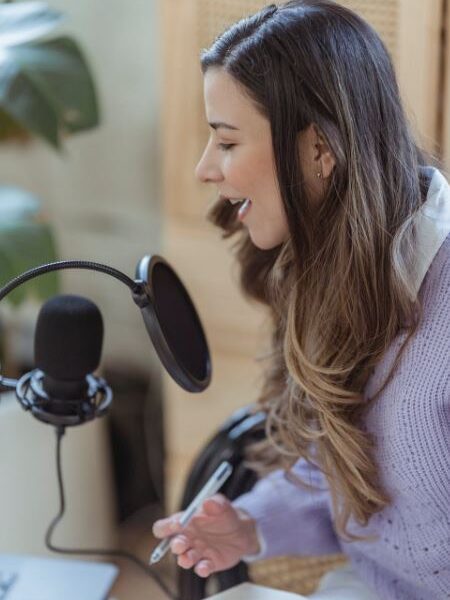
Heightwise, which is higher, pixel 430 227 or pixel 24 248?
pixel 430 227

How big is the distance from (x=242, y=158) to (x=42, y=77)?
0.54 meters

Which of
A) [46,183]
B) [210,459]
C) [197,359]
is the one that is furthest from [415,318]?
[46,183]

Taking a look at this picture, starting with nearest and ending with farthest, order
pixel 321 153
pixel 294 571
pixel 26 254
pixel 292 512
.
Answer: pixel 321 153
pixel 292 512
pixel 26 254
pixel 294 571

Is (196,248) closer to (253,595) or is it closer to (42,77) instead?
(42,77)

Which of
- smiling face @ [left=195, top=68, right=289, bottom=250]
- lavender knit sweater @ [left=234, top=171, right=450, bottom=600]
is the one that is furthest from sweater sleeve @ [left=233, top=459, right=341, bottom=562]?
smiling face @ [left=195, top=68, right=289, bottom=250]

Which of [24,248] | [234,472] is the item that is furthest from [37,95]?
[234,472]

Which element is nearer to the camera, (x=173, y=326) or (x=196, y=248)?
(x=173, y=326)

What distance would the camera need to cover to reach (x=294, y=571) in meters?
1.45

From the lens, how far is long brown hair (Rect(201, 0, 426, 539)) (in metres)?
0.90

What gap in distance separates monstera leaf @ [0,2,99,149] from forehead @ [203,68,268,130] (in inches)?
19.2

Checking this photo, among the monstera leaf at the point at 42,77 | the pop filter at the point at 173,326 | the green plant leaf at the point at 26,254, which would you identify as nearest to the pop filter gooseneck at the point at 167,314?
the pop filter at the point at 173,326

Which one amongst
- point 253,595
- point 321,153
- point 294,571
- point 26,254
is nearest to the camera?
point 321,153

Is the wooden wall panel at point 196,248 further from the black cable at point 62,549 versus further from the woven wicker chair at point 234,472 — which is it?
the black cable at point 62,549

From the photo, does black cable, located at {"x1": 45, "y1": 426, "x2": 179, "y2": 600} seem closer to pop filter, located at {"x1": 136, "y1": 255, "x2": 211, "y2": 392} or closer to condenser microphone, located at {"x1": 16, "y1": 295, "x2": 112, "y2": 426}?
condenser microphone, located at {"x1": 16, "y1": 295, "x2": 112, "y2": 426}
